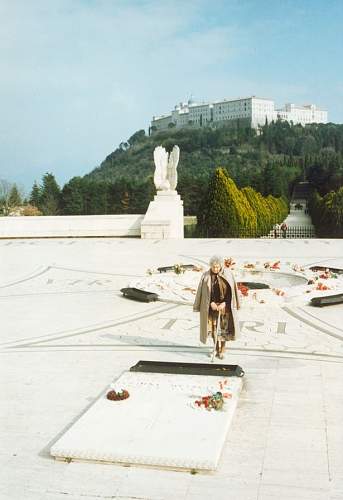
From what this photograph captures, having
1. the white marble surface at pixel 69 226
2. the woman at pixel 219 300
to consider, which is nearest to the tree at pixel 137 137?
the white marble surface at pixel 69 226

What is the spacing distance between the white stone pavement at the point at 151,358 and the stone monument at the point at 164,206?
27.4 feet

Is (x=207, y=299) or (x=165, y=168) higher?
(x=165, y=168)

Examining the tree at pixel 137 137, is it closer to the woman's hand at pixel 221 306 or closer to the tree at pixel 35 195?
the tree at pixel 35 195

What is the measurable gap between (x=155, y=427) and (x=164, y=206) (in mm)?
19608

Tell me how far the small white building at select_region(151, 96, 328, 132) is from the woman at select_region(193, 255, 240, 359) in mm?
156300

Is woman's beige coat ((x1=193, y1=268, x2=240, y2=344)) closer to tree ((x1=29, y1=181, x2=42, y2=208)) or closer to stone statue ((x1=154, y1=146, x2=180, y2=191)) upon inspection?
stone statue ((x1=154, y1=146, x2=180, y2=191))

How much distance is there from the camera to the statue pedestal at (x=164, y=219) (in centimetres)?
2372

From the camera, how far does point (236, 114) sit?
16288 centimetres

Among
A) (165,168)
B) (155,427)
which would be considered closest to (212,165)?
(165,168)

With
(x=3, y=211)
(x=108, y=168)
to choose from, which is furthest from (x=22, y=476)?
(x=108, y=168)

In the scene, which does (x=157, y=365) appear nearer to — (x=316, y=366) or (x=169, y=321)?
(x=316, y=366)

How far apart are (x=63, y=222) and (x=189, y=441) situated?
21.1 m

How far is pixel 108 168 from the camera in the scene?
150 meters

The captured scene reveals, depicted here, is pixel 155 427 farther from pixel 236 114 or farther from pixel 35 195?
pixel 236 114
